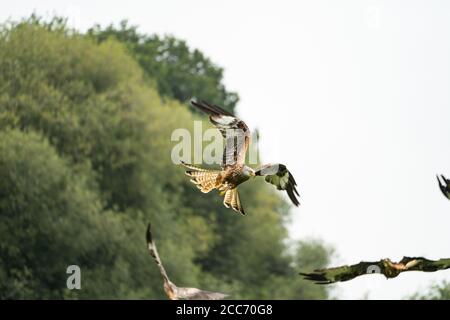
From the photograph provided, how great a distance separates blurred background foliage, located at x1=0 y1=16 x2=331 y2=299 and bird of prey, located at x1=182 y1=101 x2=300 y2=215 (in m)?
34.1

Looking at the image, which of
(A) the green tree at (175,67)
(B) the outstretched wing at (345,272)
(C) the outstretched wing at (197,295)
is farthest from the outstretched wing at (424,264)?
(A) the green tree at (175,67)

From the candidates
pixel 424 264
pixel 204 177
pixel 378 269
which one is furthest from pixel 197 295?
pixel 424 264

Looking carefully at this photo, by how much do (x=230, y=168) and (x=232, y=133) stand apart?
610 mm

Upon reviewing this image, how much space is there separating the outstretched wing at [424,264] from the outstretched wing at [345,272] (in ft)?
1.70

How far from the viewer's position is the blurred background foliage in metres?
62.6

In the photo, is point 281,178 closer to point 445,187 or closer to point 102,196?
point 445,187

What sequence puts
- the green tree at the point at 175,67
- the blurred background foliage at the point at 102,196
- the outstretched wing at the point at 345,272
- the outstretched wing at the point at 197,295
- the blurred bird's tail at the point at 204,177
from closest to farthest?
the outstretched wing at the point at 345,272
the outstretched wing at the point at 197,295
the blurred bird's tail at the point at 204,177
the blurred background foliage at the point at 102,196
the green tree at the point at 175,67

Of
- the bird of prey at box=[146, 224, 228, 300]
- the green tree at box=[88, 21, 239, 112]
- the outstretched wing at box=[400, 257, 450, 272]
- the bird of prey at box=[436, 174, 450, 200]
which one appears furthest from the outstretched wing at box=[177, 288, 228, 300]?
the green tree at box=[88, 21, 239, 112]

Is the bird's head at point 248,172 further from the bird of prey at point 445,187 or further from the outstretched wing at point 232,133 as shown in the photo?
the bird of prey at point 445,187

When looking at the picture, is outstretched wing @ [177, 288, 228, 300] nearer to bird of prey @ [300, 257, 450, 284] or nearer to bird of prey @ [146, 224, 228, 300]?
bird of prey @ [146, 224, 228, 300]

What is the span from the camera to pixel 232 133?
27.3 metres

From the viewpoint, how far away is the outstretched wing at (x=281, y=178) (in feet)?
88.9
